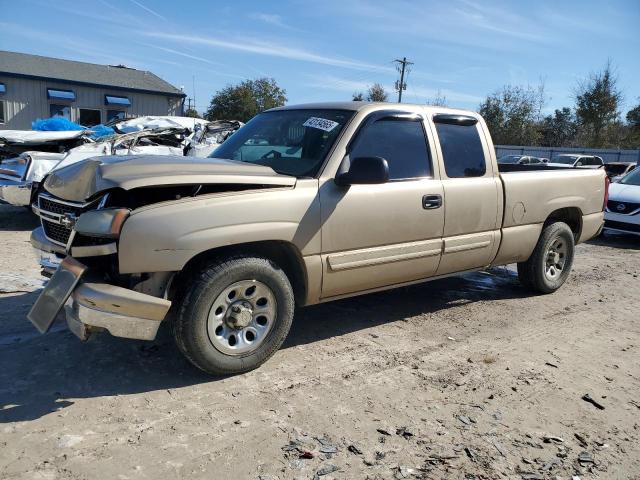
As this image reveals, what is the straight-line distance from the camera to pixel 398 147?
4.30 metres

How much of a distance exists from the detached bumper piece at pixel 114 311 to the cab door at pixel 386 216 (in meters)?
1.29

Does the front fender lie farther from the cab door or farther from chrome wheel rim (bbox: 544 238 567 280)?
chrome wheel rim (bbox: 544 238 567 280)

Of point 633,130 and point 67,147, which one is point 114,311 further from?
point 633,130

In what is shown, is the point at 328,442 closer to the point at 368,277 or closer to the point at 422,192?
the point at 368,277

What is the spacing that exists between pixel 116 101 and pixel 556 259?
29113 millimetres

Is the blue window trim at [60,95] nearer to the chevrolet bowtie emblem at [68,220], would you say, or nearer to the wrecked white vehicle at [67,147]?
the wrecked white vehicle at [67,147]

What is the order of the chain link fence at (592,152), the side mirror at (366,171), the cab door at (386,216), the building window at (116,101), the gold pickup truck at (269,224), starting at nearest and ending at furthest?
the gold pickup truck at (269,224) < the side mirror at (366,171) < the cab door at (386,216) < the chain link fence at (592,152) < the building window at (116,101)

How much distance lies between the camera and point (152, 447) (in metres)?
2.71

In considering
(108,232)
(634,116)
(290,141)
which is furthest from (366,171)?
(634,116)

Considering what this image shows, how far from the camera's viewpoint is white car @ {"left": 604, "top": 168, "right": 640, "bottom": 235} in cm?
958

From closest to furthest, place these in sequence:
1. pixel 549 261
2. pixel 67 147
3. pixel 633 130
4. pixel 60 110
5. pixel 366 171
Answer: pixel 366 171 → pixel 549 261 → pixel 67 147 → pixel 60 110 → pixel 633 130

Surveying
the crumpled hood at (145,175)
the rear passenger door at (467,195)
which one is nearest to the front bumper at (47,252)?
the crumpled hood at (145,175)

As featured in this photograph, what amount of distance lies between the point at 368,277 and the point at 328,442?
152cm

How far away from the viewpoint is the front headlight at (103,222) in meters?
2.96
